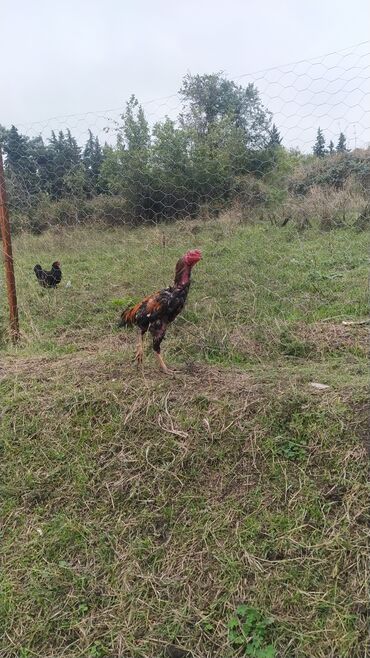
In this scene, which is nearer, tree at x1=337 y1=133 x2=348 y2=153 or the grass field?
the grass field

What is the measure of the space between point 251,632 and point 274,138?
4.84 m

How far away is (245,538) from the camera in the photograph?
6.33 feet

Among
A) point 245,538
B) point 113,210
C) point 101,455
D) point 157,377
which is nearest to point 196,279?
point 113,210

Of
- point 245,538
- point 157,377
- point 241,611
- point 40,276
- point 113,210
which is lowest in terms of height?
point 241,611

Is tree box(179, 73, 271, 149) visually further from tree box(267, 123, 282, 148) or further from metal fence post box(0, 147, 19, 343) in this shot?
metal fence post box(0, 147, 19, 343)

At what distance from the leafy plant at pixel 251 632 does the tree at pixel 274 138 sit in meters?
4.29

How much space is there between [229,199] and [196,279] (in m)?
1.29

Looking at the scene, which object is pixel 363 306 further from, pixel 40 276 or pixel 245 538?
pixel 40 276

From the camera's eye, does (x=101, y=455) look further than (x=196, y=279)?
No

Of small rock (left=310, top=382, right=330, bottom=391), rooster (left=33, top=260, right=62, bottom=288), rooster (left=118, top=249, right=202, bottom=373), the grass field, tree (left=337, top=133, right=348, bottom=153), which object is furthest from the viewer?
rooster (left=33, top=260, right=62, bottom=288)

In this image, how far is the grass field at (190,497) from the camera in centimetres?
175

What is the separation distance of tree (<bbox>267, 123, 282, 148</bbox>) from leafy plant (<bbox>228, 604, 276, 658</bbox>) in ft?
14.1

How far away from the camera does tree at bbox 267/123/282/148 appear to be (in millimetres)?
4837

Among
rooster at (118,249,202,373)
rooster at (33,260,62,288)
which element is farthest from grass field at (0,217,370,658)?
rooster at (33,260,62,288)
